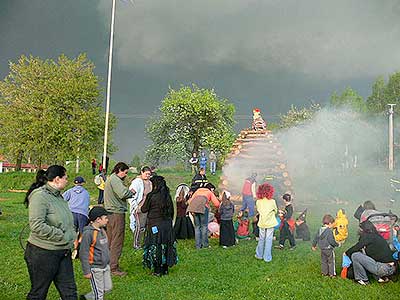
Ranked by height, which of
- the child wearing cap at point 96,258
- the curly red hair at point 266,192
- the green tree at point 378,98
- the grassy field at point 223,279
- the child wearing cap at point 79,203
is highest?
the green tree at point 378,98

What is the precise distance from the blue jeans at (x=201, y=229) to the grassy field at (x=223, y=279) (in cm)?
27

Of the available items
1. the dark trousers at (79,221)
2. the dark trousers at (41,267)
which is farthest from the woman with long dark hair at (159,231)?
the dark trousers at (41,267)

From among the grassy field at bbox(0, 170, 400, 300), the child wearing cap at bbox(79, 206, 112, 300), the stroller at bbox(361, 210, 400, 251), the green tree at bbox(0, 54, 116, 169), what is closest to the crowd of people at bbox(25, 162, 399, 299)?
the child wearing cap at bbox(79, 206, 112, 300)

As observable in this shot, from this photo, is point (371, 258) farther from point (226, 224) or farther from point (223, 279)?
point (226, 224)

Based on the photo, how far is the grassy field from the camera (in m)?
7.96

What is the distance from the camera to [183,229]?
545 inches

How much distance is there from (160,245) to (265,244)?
300 centimetres

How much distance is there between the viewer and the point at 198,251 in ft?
38.5

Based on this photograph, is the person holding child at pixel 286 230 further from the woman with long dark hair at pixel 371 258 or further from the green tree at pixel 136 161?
the green tree at pixel 136 161

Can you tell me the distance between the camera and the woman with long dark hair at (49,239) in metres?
5.53

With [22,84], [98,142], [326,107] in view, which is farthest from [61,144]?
[326,107]

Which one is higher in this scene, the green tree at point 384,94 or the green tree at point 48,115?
the green tree at point 384,94

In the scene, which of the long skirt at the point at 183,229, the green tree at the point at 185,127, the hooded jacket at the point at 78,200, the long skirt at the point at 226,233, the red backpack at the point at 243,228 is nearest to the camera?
the hooded jacket at the point at 78,200

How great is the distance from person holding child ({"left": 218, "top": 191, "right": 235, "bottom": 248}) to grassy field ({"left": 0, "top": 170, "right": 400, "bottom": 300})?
26 cm
